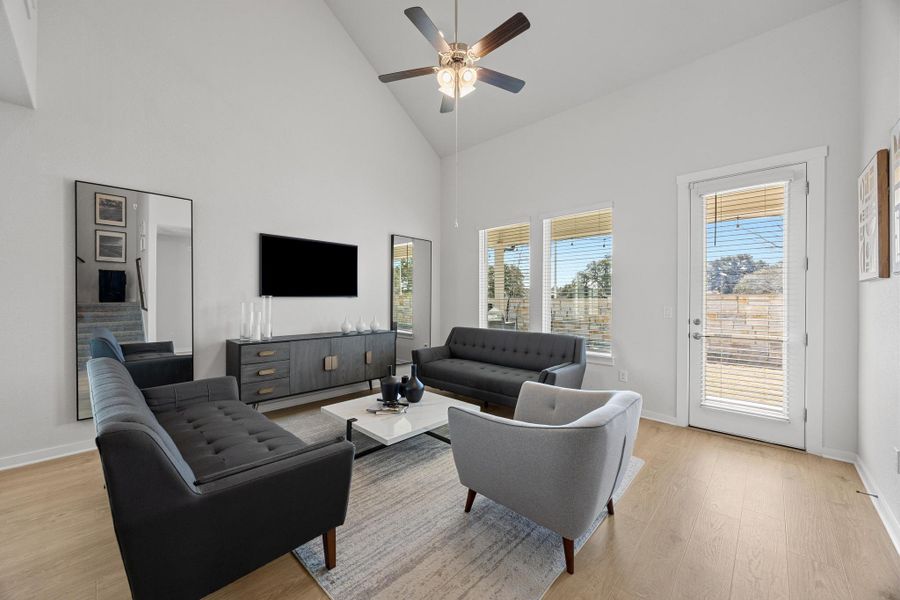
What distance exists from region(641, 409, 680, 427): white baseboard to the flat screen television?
12.0 ft

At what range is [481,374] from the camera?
393 cm

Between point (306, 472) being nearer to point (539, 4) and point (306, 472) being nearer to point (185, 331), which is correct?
point (185, 331)

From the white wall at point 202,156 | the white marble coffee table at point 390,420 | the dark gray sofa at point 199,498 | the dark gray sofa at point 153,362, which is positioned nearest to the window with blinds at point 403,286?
the white wall at point 202,156

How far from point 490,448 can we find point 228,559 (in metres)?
1.16

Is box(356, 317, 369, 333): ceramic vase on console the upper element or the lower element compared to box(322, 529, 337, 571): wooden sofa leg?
upper

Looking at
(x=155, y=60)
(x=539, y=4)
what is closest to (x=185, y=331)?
(x=155, y=60)

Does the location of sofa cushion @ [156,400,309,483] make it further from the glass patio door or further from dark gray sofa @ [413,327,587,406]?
the glass patio door

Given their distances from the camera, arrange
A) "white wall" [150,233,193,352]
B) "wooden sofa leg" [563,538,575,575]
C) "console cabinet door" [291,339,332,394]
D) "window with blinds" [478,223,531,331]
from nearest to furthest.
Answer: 1. "wooden sofa leg" [563,538,575,575]
2. "white wall" [150,233,193,352]
3. "console cabinet door" [291,339,332,394]
4. "window with blinds" [478,223,531,331]

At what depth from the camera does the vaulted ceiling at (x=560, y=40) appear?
3172 millimetres

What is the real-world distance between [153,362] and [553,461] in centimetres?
314

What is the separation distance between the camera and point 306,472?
1.54 m

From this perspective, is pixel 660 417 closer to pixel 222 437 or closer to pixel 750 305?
pixel 750 305

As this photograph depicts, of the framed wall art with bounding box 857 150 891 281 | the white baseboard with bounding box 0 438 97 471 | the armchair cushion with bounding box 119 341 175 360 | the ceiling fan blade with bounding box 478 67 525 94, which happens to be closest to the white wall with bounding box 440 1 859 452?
the framed wall art with bounding box 857 150 891 281

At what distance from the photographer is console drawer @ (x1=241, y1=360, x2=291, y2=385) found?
11.6ft
